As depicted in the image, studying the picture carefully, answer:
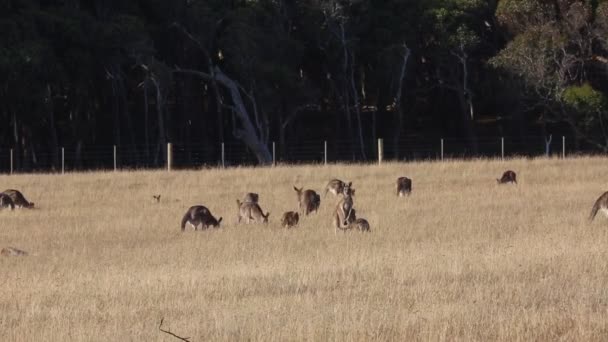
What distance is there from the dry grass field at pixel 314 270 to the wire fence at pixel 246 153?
16805mm

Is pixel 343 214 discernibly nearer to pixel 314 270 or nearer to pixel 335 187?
pixel 314 270

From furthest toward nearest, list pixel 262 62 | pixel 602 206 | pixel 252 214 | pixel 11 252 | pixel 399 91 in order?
pixel 399 91 → pixel 262 62 → pixel 252 214 → pixel 602 206 → pixel 11 252

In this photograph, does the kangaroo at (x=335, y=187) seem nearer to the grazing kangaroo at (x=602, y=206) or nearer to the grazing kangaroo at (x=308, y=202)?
the grazing kangaroo at (x=308, y=202)

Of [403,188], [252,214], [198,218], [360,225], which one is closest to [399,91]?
[403,188]

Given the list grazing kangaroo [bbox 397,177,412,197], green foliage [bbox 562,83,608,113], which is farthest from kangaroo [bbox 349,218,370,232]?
green foliage [bbox 562,83,608,113]

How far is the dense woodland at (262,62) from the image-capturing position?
42.0m

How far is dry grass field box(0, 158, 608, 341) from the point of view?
10.3 m

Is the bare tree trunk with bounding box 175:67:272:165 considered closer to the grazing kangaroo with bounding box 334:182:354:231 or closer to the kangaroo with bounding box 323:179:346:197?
the kangaroo with bounding box 323:179:346:197

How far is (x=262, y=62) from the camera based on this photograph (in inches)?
1748

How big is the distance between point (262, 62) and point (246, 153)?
5.23 meters

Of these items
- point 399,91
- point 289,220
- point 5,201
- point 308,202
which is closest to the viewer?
point 289,220

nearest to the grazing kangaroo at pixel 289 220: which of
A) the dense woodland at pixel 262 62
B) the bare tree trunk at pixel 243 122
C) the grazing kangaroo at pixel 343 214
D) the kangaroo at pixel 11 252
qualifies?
the grazing kangaroo at pixel 343 214

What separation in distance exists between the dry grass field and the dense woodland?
15.2 m

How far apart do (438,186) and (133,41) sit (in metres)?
16.5
